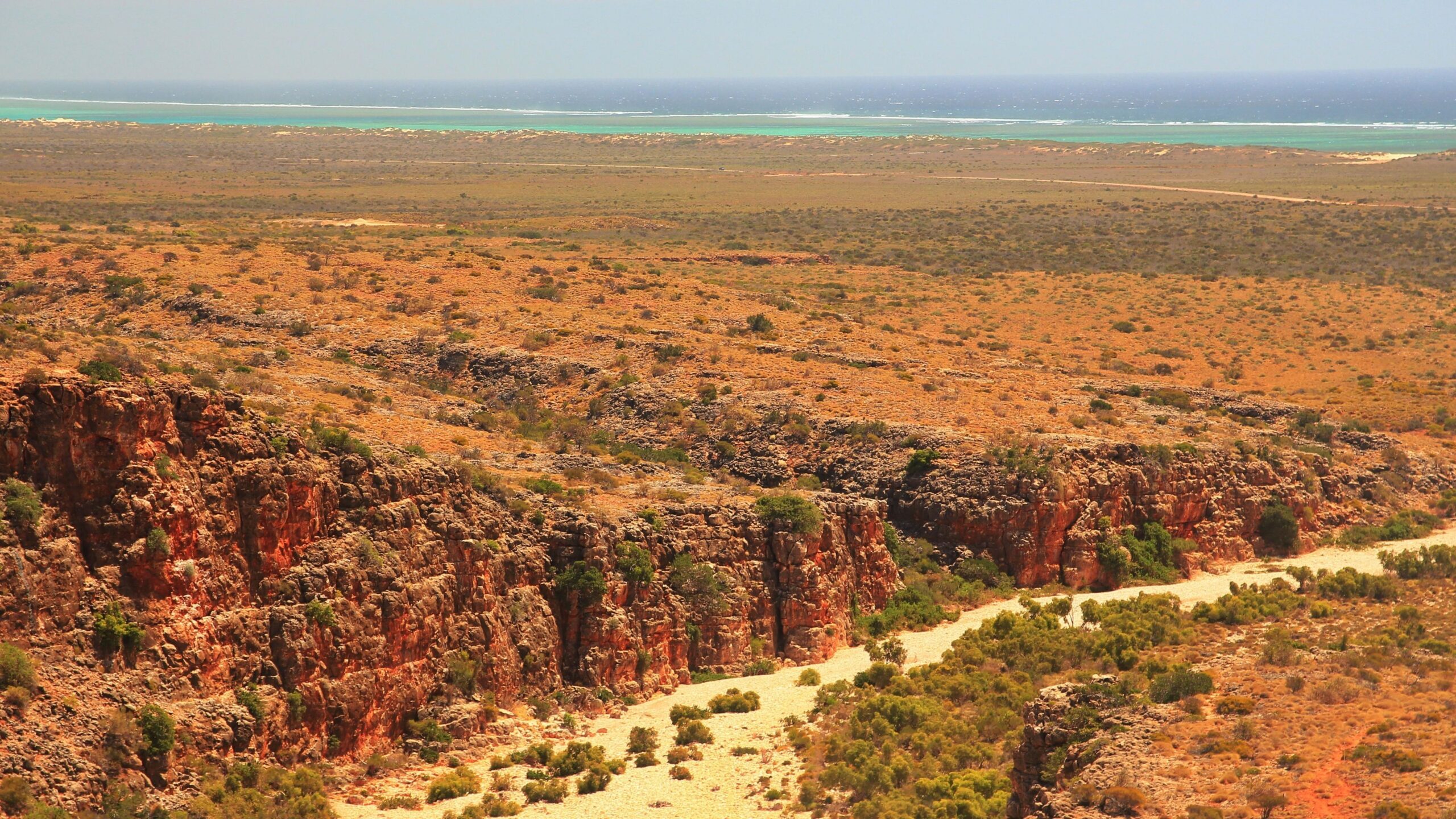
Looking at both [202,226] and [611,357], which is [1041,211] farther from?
[611,357]

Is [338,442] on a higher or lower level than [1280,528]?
higher

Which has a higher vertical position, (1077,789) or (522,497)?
(522,497)

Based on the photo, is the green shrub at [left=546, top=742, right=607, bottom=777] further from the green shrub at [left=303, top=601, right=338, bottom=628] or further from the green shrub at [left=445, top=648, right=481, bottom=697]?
the green shrub at [left=303, top=601, right=338, bottom=628]

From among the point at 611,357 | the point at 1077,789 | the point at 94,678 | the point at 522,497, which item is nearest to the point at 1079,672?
the point at 1077,789

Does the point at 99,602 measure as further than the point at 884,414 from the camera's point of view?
No

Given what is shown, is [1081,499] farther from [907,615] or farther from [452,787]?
[452,787]

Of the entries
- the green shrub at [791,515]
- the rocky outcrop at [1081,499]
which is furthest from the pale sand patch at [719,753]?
the green shrub at [791,515]

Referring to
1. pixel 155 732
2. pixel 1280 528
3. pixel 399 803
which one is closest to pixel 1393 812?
pixel 399 803
